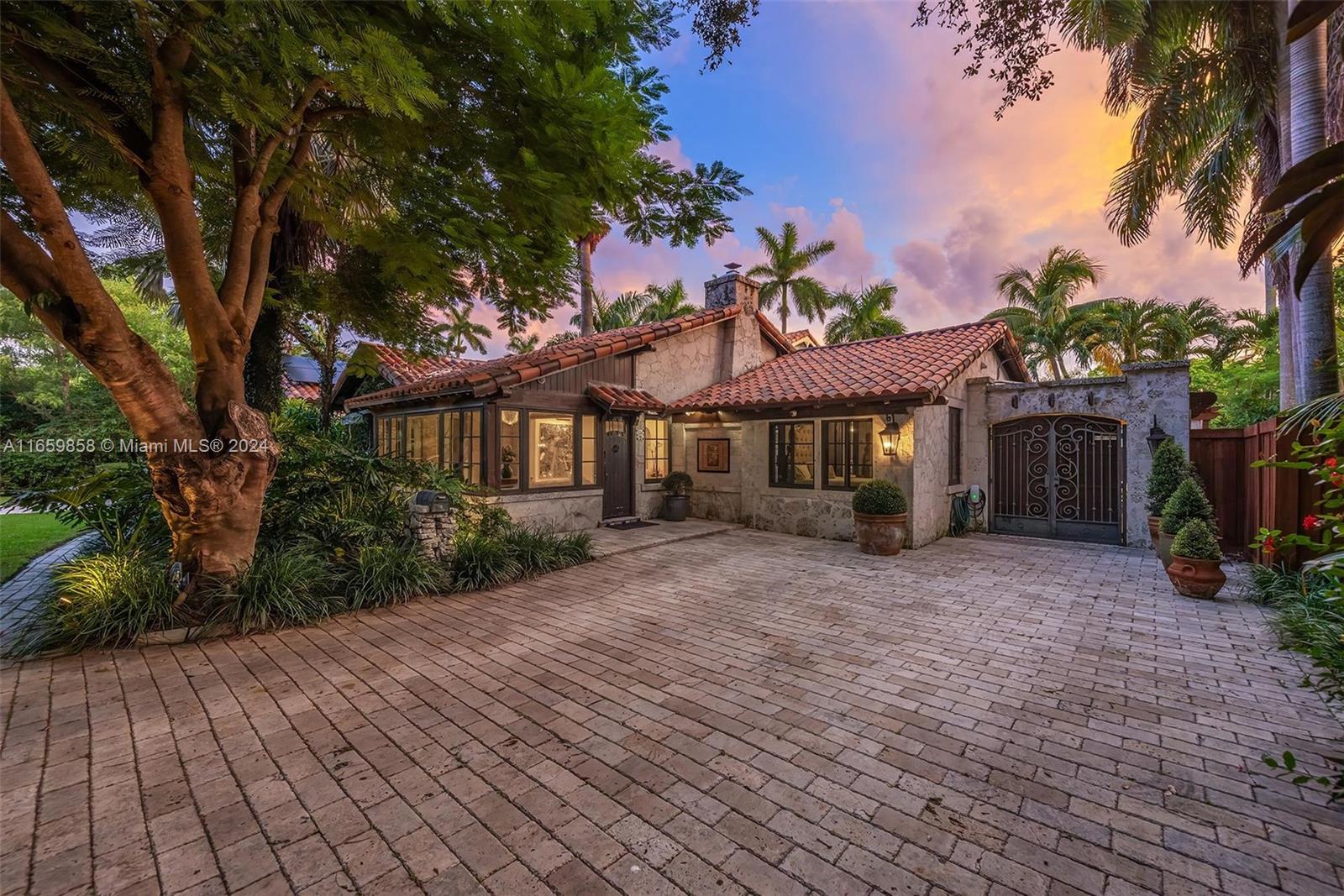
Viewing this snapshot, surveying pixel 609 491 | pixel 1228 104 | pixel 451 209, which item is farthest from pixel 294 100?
pixel 1228 104

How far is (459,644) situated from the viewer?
4543 millimetres

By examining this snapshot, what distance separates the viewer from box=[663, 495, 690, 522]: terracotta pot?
11.4 meters

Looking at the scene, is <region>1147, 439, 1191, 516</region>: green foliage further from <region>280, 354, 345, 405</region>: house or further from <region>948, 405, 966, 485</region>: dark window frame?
<region>280, 354, 345, 405</region>: house

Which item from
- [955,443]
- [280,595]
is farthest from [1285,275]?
[280,595]

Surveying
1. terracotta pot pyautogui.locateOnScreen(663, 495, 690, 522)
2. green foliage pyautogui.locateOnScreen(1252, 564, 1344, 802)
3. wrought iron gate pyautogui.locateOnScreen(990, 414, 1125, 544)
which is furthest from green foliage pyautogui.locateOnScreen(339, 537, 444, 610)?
wrought iron gate pyautogui.locateOnScreen(990, 414, 1125, 544)

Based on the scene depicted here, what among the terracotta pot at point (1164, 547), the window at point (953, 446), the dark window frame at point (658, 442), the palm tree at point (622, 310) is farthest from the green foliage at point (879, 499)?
the palm tree at point (622, 310)

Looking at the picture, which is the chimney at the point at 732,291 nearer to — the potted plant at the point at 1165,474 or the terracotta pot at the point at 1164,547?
the potted plant at the point at 1165,474

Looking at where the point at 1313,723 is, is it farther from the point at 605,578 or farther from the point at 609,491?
the point at 609,491

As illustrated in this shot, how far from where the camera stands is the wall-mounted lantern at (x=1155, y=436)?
327 inches

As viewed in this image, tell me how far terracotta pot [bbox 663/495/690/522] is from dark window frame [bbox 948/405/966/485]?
5.38 metres

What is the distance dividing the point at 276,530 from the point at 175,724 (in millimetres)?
3397

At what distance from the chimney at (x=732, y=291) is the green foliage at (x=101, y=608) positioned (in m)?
11.1

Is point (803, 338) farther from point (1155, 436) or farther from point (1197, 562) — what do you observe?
point (1197, 562)

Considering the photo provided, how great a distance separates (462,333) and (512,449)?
221cm
